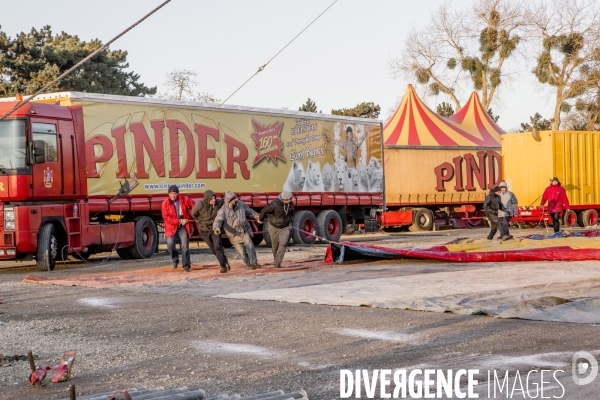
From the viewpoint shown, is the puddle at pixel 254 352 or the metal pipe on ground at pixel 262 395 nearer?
the metal pipe on ground at pixel 262 395

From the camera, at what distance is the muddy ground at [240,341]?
7.51m

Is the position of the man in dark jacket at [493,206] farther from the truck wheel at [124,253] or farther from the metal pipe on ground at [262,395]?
the metal pipe on ground at [262,395]

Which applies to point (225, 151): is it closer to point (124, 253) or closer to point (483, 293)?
point (124, 253)

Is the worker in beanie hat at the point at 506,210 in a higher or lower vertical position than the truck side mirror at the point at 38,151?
lower

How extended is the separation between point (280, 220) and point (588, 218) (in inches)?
820

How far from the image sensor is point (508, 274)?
15.1 m

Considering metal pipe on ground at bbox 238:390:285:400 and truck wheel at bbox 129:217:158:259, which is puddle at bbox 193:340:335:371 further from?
truck wheel at bbox 129:217:158:259

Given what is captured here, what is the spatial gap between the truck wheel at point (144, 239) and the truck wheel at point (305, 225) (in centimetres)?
512

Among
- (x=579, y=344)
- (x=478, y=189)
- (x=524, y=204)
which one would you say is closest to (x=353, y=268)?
(x=579, y=344)

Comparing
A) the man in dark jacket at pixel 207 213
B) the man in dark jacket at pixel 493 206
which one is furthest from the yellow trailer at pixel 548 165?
the man in dark jacket at pixel 207 213

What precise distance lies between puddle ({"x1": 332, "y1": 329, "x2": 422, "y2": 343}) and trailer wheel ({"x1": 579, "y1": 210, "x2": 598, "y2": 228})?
27.3 m

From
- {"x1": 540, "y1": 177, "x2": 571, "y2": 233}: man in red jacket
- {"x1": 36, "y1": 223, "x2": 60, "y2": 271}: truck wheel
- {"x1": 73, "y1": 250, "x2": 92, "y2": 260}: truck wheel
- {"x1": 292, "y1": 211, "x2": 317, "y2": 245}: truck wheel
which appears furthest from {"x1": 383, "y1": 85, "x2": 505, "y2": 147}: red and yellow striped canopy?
{"x1": 36, "y1": 223, "x2": 60, "y2": 271}: truck wheel

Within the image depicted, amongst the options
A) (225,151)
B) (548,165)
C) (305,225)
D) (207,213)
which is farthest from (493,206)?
(548,165)

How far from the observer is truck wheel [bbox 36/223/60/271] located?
1878cm
